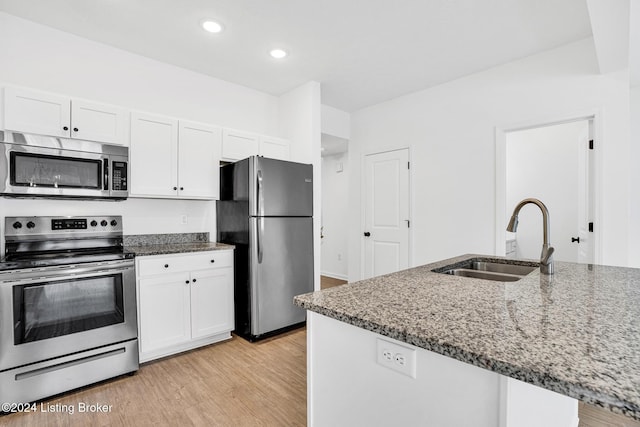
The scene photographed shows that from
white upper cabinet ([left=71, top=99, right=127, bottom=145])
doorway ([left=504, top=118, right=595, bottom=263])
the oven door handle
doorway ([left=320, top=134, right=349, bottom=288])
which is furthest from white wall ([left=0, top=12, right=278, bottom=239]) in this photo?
doorway ([left=504, top=118, right=595, bottom=263])

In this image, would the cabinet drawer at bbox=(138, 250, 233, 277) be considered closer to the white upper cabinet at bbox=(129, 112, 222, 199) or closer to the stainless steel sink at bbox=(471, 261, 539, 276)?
the white upper cabinet at bbox=(129, 112, 222, 199)

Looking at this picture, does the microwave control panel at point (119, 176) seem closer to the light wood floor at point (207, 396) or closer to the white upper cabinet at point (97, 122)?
the white upper cabinet at point (97, 122)

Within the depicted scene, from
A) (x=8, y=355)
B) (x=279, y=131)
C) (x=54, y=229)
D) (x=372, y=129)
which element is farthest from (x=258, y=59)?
(x=8, y=355)

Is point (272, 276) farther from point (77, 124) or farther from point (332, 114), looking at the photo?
point (332, 114)

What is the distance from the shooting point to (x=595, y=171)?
8.69 feet

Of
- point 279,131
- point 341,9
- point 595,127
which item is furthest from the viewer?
point 279,131

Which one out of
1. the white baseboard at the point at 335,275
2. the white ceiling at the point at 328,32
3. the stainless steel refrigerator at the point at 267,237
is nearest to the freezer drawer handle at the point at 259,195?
the stainless steel refrigerator at the point at 267,237

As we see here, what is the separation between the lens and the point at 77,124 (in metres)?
2.31

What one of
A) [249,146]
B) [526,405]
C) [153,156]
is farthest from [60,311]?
[526,405]

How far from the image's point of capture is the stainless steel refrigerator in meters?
2.86

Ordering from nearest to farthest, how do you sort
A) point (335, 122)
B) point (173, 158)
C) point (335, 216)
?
point (173, 158) → point (335, 122) → point (335, 216)

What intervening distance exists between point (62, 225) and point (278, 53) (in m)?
2.31

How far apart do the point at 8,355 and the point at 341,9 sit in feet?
10.2

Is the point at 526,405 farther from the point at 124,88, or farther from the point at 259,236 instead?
the point at 124,88
